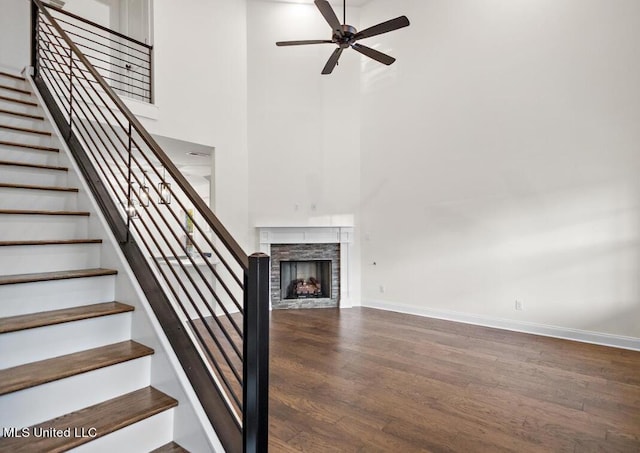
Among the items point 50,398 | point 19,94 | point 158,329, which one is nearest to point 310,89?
point 19,94

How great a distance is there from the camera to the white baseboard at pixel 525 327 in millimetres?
3844

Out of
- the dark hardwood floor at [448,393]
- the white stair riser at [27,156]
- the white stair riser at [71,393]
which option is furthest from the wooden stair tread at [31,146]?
the dark hardwood floor at [448,393]

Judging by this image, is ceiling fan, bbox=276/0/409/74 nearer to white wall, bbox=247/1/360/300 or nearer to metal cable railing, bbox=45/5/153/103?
white wall, bbox=247/1/360/300

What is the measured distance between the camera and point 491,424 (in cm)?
231

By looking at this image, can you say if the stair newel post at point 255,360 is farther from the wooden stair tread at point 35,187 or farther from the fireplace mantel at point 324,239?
the fireplace mantel at point 324,239

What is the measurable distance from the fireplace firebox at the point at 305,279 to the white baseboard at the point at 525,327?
1007 mm

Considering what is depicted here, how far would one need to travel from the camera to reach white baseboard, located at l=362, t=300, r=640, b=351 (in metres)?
3.84

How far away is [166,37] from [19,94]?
1932 mm

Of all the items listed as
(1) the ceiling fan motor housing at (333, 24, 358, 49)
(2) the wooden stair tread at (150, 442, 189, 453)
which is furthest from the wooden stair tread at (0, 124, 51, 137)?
(1) the ceiling fan motor housing at (333, 24, 358, 49)

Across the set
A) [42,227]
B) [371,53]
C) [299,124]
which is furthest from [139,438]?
[299,124]

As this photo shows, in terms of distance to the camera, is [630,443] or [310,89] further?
[310,89]

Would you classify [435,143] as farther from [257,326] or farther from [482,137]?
[257,326]

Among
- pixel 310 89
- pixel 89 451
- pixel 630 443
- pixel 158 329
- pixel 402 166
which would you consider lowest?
pixel 630 443

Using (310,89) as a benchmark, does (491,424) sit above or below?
below
